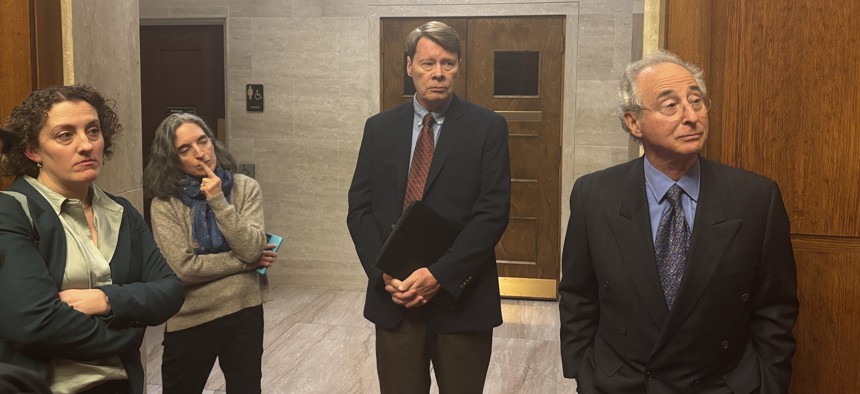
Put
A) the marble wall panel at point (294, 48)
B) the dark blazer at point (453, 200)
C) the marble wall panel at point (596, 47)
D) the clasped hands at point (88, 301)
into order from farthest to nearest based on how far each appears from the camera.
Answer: the marble wall panel at point (294, 48) → the marble wall panel at point (596, 47) → the dark blazer at point (453, 200) → the clasped hands at point (88, 301)

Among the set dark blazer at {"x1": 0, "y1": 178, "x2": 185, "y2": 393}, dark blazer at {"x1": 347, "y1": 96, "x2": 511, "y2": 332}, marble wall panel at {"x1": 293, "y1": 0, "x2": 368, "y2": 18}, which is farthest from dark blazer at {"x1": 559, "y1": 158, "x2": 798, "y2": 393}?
marble wall panel at {"x1": 293, "y1": 0, "x2": 368, "y2": 18}

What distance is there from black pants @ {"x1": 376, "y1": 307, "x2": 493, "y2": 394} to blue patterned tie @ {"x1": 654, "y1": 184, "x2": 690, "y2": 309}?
0.93 m

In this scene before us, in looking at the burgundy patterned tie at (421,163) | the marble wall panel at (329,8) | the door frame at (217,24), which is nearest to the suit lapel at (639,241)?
the burgundy patterned tie at (421,163)

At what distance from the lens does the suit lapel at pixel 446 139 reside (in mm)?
2740

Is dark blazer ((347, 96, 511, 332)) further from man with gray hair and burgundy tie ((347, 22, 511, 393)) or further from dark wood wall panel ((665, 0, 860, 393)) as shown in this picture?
dark wood wall panel ((665, 0, 860, 393))

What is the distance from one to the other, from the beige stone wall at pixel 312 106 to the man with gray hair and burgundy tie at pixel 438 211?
3.72 m

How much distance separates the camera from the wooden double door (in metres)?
6.45

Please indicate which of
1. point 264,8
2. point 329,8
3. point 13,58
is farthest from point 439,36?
point 264,8

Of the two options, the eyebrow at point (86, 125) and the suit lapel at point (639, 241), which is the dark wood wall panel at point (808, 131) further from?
the eyebrow at point (86, 125)

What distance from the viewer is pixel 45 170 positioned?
7.01 feet

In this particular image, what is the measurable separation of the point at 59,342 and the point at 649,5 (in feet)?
5.90

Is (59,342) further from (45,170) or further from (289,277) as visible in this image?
(289,277)

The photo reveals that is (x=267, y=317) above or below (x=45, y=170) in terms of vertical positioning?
below

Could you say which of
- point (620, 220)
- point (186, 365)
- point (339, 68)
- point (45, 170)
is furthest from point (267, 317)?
point (620, 220)
